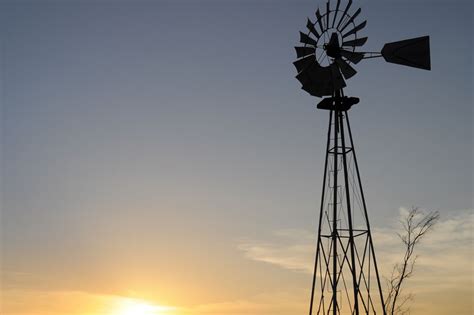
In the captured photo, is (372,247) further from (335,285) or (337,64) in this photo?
(337,64)

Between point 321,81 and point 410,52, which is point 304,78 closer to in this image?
point 321,81

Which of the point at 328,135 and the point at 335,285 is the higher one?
the point at 328,135

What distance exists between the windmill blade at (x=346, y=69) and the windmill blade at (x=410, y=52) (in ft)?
4.25

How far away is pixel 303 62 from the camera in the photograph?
23297 millimetres

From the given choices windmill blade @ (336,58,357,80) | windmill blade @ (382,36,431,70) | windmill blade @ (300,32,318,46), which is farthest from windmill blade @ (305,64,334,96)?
windmill blade @ (382,36,431,70)

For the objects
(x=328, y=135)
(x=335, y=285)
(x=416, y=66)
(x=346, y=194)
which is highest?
(x=416, y=66)

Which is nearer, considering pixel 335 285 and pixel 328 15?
pixel 335 285

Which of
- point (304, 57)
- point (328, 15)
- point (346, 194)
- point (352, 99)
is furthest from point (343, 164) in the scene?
point (328, 15)

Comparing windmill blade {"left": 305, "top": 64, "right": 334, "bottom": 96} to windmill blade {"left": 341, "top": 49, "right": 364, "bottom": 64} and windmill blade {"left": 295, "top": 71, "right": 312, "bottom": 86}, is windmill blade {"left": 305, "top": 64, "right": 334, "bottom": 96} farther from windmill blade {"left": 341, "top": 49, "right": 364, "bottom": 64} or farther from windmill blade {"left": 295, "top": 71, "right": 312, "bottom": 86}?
windmill blade {"left": 341, "top": 49, "right": 364, "bottom": 64}

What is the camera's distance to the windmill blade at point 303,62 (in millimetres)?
23234

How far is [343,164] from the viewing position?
2256 cm

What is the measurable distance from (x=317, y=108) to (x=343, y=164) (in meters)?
2.60

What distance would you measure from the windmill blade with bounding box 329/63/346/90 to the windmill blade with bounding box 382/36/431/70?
5.84 ft

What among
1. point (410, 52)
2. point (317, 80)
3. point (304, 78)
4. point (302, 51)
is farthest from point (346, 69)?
point (410, 52)
